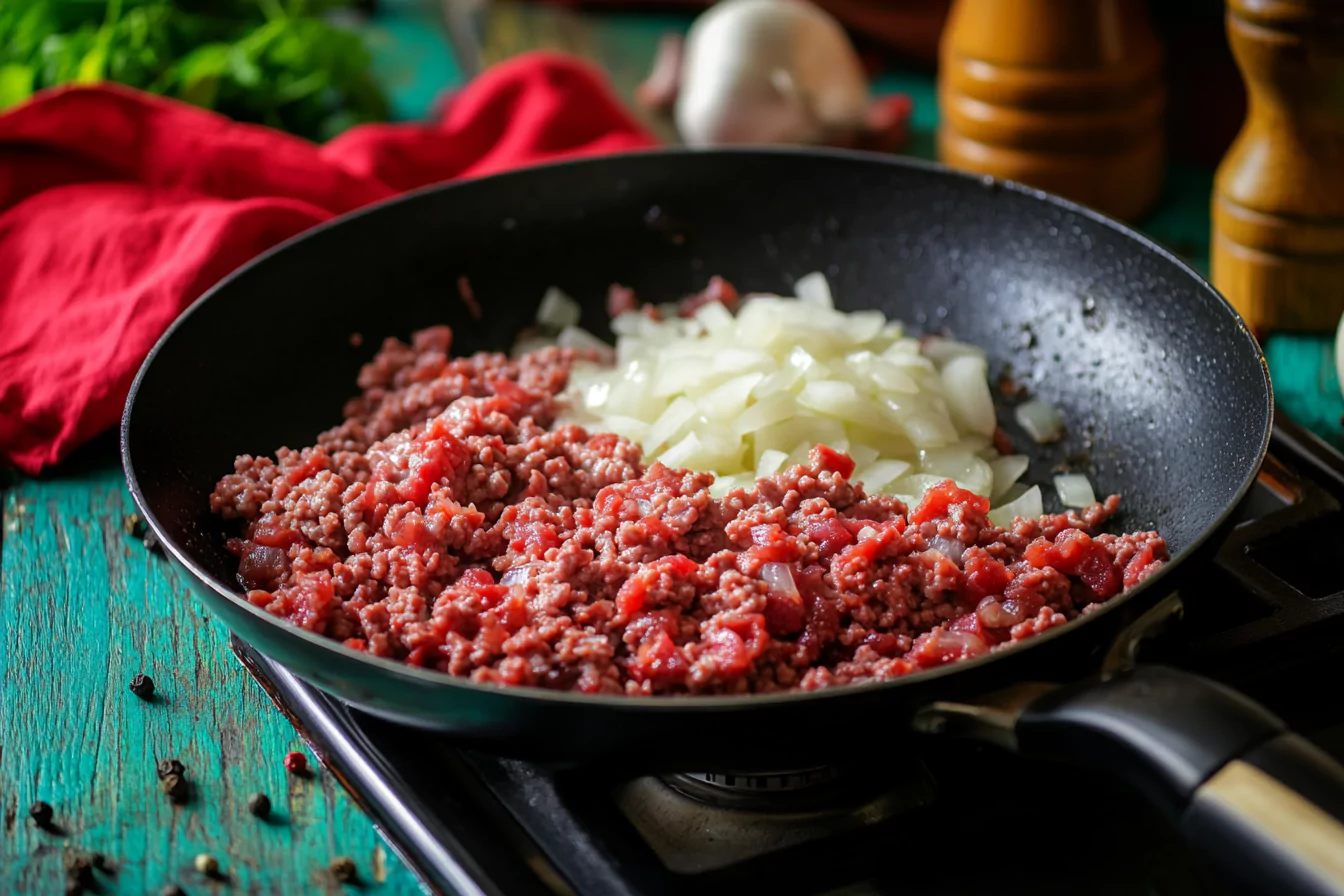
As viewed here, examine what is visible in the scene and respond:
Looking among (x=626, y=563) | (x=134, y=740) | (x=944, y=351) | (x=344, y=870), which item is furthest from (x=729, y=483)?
(x=134, y=740)

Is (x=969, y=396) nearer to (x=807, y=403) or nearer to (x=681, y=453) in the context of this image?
(x=807, y=403)

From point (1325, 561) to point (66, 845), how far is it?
1.41 m

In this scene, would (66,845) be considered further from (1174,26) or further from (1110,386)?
(1174,26)

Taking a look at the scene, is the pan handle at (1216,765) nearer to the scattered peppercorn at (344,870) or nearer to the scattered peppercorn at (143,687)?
the scattered peppercorn at (344,870)

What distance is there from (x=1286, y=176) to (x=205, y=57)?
6.34ft

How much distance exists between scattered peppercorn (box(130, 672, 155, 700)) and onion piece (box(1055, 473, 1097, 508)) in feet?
3.62

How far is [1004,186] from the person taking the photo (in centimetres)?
183

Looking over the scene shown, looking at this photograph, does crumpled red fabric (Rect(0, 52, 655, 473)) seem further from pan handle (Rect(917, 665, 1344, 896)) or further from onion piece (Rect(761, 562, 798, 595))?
pan handle (Rect(917, 665, 1344, 896))

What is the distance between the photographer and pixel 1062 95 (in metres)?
2.20

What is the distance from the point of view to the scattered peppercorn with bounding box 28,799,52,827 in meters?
1.28

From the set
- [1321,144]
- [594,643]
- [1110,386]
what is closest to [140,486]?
[594,643]

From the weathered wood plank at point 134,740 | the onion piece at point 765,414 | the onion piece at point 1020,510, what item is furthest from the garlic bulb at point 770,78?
the weathered wood plank at point 134,740

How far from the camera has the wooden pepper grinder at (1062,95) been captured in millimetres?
2168

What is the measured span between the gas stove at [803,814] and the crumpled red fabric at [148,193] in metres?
0.75
